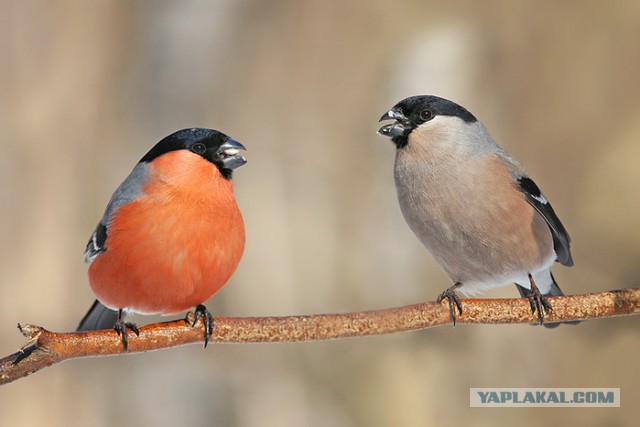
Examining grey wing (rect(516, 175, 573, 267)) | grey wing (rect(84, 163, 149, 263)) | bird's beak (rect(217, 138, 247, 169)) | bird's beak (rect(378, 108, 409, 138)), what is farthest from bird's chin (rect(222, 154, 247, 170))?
grey wing (rect(516, 175, 573, 267))

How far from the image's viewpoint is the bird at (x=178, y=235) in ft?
2.80

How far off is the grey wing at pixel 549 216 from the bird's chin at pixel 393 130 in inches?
9.1

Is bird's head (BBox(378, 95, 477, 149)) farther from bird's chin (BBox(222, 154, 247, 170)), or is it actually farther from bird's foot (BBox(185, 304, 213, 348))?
bird's foot (BBox(185, 304, 213, 348))

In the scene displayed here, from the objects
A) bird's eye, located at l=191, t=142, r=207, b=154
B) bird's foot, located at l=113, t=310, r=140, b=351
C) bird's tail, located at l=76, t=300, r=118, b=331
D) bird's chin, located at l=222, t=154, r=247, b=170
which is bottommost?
bird's foot, located at l=113, t=310, r=140, b=351

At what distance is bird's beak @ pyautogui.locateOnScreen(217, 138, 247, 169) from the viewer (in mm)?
852

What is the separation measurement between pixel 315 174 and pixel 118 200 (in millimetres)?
681

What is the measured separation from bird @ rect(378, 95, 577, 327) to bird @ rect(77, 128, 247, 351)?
265 millimetres

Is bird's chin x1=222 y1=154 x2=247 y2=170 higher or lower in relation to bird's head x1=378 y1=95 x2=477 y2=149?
lower

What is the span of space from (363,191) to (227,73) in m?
0.43

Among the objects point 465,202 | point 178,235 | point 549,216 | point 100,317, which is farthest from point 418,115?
point 100,317

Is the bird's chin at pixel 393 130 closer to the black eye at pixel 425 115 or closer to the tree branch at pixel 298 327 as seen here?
the black eye at pixel 425 115

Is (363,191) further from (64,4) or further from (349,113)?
(64,4)

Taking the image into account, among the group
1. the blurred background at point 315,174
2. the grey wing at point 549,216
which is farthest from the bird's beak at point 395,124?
the blurred background at point 315,174

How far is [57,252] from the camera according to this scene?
150 centimetres
